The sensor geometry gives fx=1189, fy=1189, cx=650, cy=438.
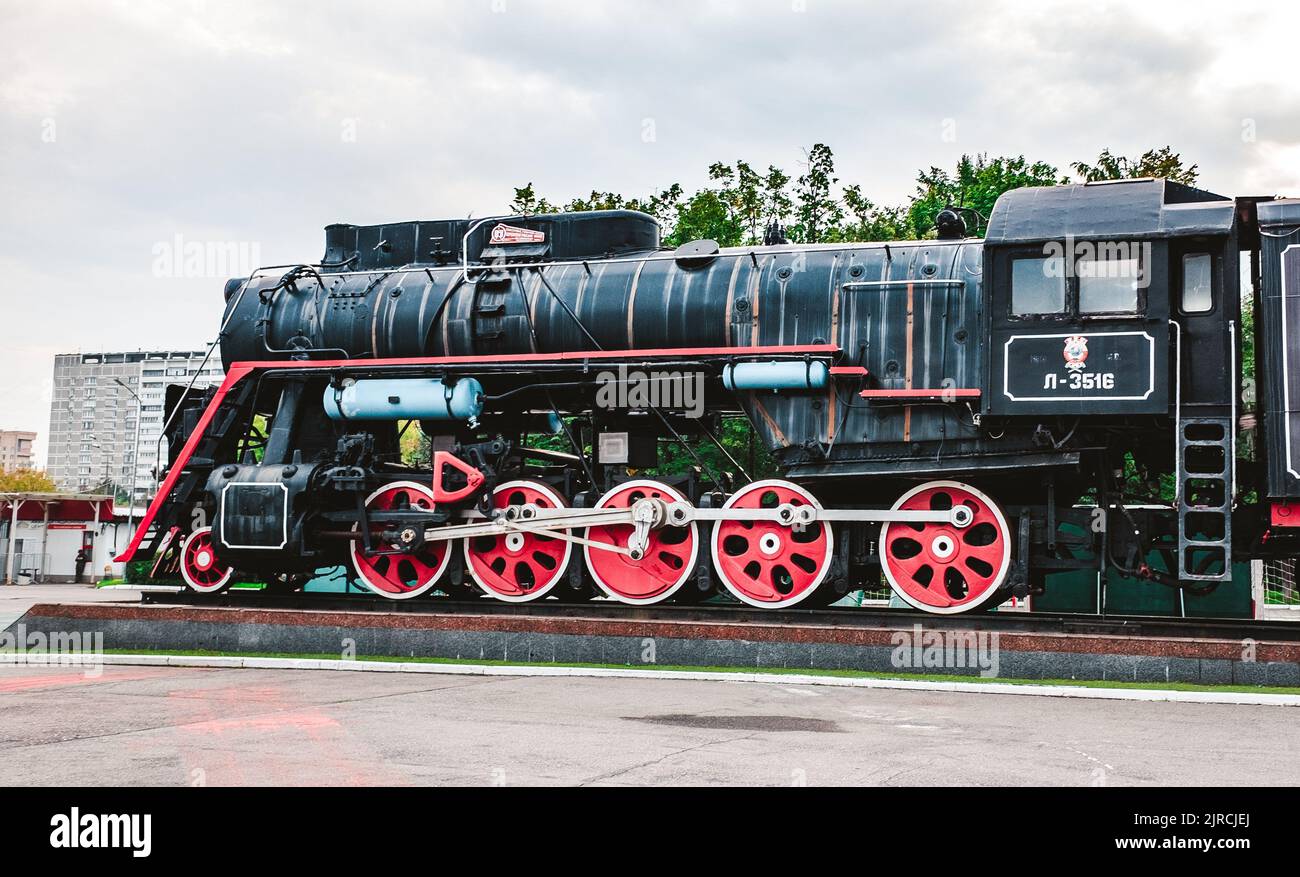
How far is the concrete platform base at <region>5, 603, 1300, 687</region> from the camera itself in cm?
1118

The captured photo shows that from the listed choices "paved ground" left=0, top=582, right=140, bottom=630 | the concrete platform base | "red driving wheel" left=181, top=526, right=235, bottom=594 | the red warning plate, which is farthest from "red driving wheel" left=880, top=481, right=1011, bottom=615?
"paved ground" left=0, top=582, right=140, bottom=630

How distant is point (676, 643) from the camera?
12.7m

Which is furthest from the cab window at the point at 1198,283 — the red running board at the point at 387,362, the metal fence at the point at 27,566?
the metal fence at the point at 27,566

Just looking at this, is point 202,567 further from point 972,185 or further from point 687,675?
point 972,185

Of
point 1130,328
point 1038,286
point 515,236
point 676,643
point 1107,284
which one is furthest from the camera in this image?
point 515,236

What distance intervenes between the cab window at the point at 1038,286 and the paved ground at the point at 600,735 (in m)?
4.22

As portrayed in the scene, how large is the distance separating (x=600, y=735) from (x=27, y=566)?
52120 mm

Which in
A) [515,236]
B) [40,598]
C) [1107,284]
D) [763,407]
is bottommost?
[40,598]

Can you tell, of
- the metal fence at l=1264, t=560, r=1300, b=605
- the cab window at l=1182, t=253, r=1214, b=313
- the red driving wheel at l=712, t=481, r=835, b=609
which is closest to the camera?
the cab window at l=1182, t=253, r=1214, b=313

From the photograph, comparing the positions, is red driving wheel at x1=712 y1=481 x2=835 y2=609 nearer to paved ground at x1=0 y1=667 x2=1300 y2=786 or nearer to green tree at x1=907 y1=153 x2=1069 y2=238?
paved ground at x1=0 y1=667 x2=1300 y2=786

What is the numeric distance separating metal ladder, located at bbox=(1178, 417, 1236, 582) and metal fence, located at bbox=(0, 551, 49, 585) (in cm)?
4991

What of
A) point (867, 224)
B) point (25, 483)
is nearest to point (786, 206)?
point (867, 224)
